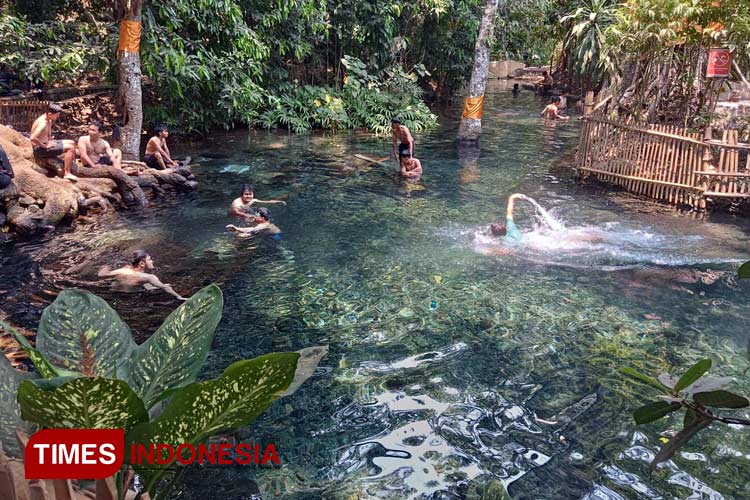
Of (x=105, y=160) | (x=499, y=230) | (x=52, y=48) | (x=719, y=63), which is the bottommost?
(x=499, y=230)

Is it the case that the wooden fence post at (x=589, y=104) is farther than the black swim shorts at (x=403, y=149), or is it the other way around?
the black swim shorts at (x=403, y=149)

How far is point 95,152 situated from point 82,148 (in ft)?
0.77

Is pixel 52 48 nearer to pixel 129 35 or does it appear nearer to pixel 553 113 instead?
pixel 129 35

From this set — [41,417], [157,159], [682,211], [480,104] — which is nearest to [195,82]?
[157,159]

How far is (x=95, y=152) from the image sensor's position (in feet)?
35.2

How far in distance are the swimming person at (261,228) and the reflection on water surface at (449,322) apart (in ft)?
0.58

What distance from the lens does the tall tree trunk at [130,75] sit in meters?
10.8

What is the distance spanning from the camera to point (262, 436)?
170 inches

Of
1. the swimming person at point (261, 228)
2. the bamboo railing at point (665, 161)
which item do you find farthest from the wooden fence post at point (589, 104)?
the swimming person at point (261, 228)

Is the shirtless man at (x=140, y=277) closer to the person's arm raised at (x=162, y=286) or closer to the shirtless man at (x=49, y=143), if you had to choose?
the person's arm raised at (x=162, y=286)

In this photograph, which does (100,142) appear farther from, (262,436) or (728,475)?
(728,475)

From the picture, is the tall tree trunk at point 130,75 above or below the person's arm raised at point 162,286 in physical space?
above

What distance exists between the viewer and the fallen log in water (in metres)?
8.86

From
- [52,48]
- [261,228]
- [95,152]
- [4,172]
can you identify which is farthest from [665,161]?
[52,48]
